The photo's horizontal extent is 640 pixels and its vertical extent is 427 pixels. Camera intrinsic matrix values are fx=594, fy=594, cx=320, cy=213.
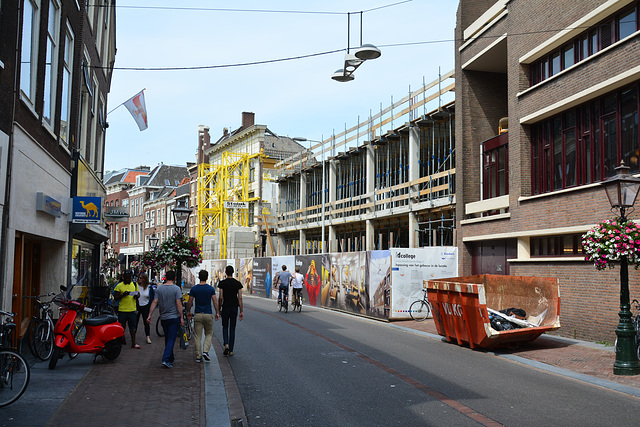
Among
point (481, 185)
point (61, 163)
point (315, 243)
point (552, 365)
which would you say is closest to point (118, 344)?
point (61, 163)

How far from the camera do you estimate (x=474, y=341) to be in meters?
12.9

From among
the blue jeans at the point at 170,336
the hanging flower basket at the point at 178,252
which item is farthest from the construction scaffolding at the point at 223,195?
the blue jeans at the point at 170,336

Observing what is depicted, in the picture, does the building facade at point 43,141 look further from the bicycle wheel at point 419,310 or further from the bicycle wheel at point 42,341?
the bicycle wheel at point 419,310

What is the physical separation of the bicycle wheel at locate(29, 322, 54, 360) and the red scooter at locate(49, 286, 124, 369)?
18.4 inches

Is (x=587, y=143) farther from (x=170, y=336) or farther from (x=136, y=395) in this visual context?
(x=136, y=395)

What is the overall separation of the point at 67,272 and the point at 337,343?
741cm

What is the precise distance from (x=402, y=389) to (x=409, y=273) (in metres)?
11.5

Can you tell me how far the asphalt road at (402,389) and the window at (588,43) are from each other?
27.2 ft

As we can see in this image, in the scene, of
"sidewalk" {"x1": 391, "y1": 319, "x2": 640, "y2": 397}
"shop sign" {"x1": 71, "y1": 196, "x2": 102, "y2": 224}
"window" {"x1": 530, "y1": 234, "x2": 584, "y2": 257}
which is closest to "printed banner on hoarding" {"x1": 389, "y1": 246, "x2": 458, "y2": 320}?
"window" {"x1": 530, "y1": 234, "x2": 584, "y2": 257}

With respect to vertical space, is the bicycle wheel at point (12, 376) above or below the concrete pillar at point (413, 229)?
below

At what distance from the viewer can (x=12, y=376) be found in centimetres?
700

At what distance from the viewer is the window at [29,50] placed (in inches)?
436

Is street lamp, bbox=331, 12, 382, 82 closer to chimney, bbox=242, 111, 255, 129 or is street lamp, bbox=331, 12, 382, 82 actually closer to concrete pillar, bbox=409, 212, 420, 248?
concrete pillar, bbox=409, 212, 420, 248

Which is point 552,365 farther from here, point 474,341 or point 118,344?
point 118,344
